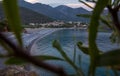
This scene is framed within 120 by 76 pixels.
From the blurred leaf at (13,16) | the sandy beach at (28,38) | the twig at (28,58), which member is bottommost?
the sandy beach at (28,38)

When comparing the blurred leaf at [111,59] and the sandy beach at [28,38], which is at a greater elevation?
the blurred leaf at [111,59]

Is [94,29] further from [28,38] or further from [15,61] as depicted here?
[28,38]

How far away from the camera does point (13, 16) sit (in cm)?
17

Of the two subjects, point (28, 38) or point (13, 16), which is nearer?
point (13, 16)

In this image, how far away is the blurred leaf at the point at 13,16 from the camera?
0.16m

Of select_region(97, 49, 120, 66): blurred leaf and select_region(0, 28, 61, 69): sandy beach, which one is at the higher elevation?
select_region(97, 49, 120, 66): blurred leaf

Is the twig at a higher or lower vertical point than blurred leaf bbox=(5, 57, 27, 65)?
higher

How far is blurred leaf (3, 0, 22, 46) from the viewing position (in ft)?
0.54

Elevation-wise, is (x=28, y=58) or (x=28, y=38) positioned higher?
(x=28, y=58)

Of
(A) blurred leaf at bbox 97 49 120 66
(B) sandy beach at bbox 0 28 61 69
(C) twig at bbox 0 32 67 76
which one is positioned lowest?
(B) sandy beach at bbox 0 28 61 69

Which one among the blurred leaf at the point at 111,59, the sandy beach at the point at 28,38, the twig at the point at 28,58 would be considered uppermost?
the twig at the point at 28,58

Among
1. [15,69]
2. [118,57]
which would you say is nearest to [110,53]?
[118,57]

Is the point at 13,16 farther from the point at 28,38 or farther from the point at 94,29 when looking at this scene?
the point at 28,38

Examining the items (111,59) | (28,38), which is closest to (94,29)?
(111,59)
